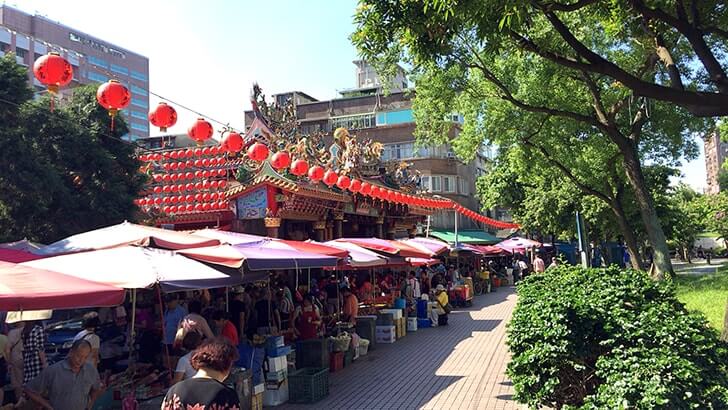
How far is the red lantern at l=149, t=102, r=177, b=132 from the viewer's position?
8.78m

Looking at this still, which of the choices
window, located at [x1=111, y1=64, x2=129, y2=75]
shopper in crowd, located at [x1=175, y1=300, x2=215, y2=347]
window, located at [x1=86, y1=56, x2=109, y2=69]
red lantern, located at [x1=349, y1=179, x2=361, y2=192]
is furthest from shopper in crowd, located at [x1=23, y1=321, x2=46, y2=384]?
window, located at [x1=111, y1=64, x2=129, y2=75]

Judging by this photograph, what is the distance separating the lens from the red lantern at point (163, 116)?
8781 mm

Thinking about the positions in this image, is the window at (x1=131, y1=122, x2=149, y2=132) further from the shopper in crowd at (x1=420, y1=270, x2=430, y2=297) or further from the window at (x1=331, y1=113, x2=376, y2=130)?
the shopper in crowd at (x1=420, y1=270, x2=430, y2=297)

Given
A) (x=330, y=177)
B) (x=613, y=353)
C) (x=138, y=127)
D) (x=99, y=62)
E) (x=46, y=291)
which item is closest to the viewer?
(x=613, y=353)

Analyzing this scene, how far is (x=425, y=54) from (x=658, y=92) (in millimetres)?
3386

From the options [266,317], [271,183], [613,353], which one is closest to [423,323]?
[271,183]

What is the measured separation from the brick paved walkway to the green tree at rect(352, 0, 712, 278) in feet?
16.6

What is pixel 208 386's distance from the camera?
3.47 metres

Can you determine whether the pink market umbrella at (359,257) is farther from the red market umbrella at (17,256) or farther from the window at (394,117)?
the window at (394,117)

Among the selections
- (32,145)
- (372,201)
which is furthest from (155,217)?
(372,201)

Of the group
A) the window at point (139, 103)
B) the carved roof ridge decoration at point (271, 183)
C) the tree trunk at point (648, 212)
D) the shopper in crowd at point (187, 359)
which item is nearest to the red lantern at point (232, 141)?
the carved roof ridge decoration at point (271, 183)

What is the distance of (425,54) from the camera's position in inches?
340

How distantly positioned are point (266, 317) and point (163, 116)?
4475mm

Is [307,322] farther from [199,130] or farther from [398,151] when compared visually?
[398,151]
